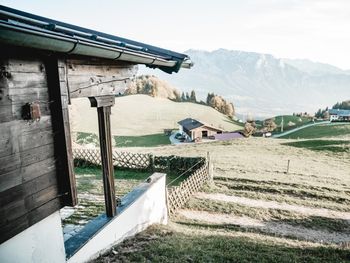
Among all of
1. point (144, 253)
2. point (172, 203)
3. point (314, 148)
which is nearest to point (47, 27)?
point (144, 253)

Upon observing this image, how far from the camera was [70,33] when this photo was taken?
13.9 feet

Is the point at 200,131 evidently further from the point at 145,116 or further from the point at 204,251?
the point at 204,251

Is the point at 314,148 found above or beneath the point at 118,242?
beneath

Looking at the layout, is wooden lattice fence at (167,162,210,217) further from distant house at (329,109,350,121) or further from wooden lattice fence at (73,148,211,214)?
distant house at (329,109,350,121)

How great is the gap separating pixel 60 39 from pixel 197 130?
217ft

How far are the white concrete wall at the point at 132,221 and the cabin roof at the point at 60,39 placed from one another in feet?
11.6

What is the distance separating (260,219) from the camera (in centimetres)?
1373

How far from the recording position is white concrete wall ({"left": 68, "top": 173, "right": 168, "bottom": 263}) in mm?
6207

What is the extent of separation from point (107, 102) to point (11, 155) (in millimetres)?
2618

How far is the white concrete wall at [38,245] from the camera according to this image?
4.11 m

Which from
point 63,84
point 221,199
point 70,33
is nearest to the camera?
point 70,33

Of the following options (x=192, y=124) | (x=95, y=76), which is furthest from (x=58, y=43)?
(x=192, y=124)

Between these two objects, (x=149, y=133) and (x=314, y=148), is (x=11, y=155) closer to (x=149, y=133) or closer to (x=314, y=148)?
(x=314, y=148)

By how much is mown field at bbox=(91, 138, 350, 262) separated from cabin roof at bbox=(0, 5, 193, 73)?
160 inches
